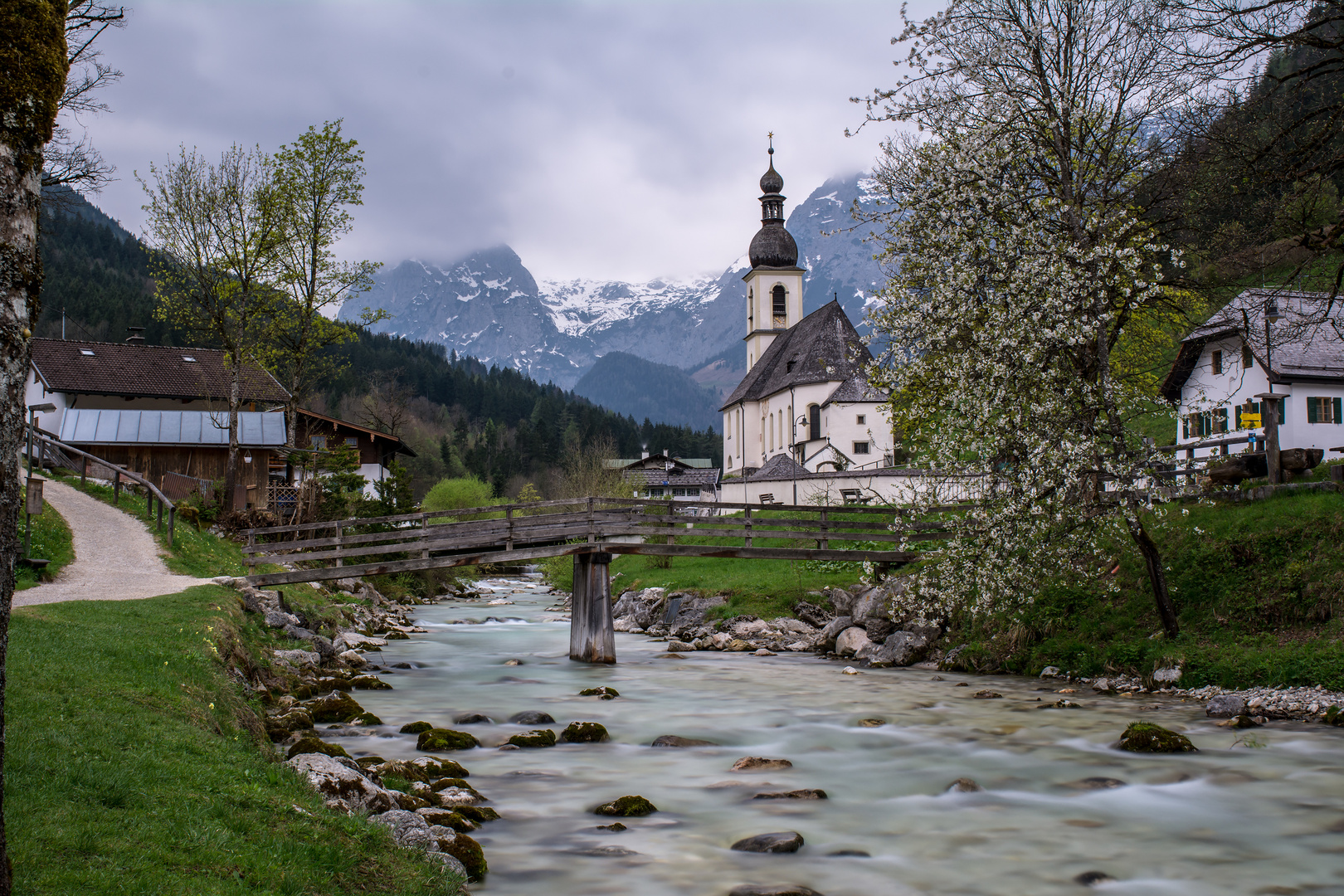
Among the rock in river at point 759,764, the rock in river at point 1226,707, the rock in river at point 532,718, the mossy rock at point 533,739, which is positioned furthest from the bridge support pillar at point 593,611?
the rock in river at point 1226,707

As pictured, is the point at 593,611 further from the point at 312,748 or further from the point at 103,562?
the point at 312,748

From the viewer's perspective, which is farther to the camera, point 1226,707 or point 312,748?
point 1226,707

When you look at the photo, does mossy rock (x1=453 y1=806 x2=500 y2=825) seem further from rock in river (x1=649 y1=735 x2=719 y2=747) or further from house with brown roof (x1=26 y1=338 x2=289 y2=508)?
house with brown roof (x1=26 y1=338 x2=289 y2=508)

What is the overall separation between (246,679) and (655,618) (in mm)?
20814

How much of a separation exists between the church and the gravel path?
3078 centimetres

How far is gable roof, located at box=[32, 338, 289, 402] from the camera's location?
151 feet

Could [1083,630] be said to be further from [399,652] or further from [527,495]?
[527,495]

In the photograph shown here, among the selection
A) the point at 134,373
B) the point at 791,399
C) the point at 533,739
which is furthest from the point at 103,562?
the point at 791,399

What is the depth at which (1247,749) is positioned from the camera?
12859 mm

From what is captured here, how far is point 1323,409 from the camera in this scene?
112 feet

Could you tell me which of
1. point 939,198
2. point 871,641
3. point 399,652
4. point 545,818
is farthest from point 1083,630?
point 399,652

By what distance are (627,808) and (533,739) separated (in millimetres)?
3680

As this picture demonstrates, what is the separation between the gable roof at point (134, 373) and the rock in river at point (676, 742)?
3552 centimetres

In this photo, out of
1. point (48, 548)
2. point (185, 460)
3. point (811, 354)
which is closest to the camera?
point (48, 548)
